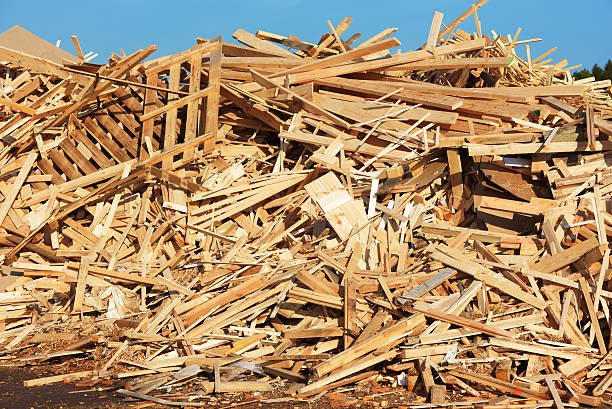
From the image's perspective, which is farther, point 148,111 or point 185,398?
point 148,111

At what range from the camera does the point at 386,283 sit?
7184 millimetres

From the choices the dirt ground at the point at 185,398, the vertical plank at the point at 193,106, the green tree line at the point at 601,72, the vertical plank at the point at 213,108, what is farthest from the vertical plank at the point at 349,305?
the green tree line at the point at 601,72

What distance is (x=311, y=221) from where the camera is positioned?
9.11m

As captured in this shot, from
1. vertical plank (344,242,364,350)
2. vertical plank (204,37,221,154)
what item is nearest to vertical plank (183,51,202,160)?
vertical plank (204,37,221,154)

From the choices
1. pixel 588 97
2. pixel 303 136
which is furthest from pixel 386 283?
pixel 588 97

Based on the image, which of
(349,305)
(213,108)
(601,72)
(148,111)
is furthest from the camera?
(601,72)

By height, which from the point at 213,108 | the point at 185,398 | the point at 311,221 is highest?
the point at 213,108

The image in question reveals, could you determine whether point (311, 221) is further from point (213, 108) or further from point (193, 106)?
point (193, 106)

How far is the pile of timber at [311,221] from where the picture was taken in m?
6.65

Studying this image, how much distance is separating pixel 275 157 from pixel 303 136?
78 centimetres

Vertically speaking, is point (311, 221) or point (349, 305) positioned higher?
point (311, 221)

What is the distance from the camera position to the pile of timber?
6.65 m

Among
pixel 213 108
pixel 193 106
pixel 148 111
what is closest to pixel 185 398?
pixel 213 108

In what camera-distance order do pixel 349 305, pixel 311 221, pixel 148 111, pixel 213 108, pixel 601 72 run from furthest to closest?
pixel 601 72 < pixel 148 111 < pixel 213 108 < pixel 311 221 < pixel 349 305
